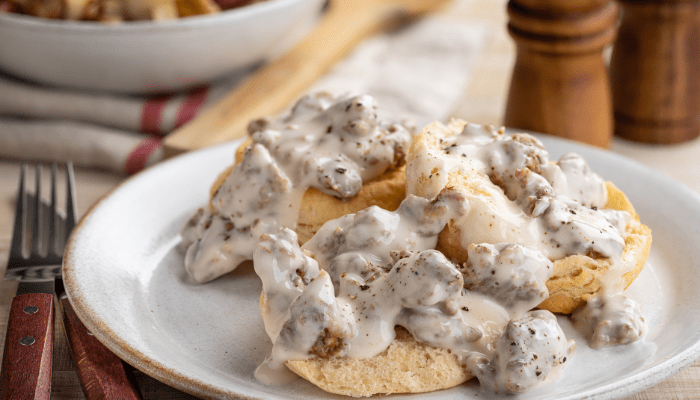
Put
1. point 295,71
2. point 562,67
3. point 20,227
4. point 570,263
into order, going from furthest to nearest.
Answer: point 295,71 < point 562,67 < point 20,227 < point 570,263

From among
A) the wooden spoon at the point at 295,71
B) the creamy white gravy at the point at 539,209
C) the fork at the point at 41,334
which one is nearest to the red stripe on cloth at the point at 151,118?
the wooden spoon at the point at 295,71

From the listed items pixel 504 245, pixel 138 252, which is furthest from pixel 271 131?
pixel 504 245

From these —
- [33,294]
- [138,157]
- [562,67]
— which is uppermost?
[562,67]

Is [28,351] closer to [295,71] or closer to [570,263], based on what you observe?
[570,263]

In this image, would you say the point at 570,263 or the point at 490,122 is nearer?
the point at 570,263

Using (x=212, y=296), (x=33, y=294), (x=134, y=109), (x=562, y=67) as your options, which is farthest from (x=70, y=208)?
(x=562, y=67)

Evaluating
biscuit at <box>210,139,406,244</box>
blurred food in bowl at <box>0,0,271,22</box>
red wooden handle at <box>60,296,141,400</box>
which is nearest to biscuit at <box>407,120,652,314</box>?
biscuit at <box>210,139,406,244</box>
